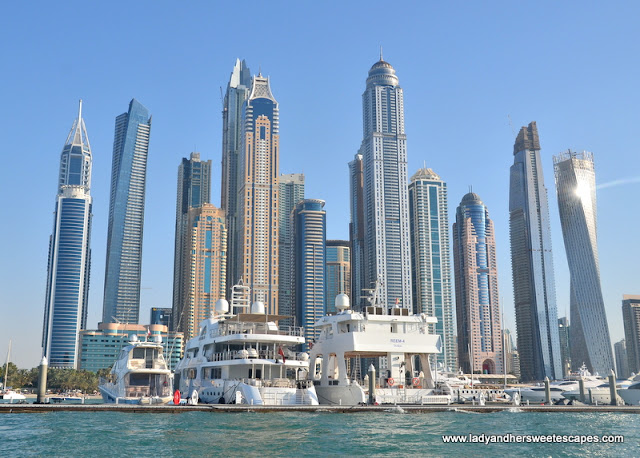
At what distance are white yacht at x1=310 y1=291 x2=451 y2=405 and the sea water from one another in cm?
793

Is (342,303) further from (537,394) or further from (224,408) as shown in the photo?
(537,394)

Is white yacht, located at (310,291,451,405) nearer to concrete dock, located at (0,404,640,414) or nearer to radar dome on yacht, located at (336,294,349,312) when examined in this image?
radar dome on yacht, located at (336,294,349,312)

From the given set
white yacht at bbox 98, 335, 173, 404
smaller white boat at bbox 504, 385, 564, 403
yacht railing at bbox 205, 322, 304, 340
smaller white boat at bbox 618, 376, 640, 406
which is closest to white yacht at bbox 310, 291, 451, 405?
yacht railing at bbox 205, 322, 304, 340

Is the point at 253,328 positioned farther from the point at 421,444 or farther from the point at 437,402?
the point at 421,444

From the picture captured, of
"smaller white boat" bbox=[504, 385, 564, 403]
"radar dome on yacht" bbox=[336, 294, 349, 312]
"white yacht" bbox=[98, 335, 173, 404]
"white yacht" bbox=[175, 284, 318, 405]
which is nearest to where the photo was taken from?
"white yacht" bbox=[175, 284, 318, 405]

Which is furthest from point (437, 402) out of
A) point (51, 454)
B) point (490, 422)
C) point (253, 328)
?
point (51, 454)

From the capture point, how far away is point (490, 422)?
4247 cm

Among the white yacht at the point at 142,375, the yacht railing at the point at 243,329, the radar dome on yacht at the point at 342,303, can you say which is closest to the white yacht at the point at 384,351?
the radar dome on yacht at the point at 342,303

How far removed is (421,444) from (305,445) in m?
5.70

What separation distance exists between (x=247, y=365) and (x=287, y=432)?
20792 mm

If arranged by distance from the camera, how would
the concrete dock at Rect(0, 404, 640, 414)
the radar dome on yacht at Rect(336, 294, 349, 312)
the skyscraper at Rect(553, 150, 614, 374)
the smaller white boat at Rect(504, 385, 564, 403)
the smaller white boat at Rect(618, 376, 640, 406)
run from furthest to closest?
the skyscraper at Rect(553, 150, 614, 374)
the smaller white boat at Rect(504, 385, 564, 403)
the smaller white boat at Rect(618, 376, 640, 406)
the radar dome on yacht at Rect(336, 294, 349, 312)
the concrete dock at Rect(0, 404, 640, 414)

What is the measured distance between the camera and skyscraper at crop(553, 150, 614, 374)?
17175 cm

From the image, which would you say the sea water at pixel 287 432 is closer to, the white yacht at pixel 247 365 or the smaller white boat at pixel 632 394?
the white yacht at pixel 247 365

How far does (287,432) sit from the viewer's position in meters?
34.8
